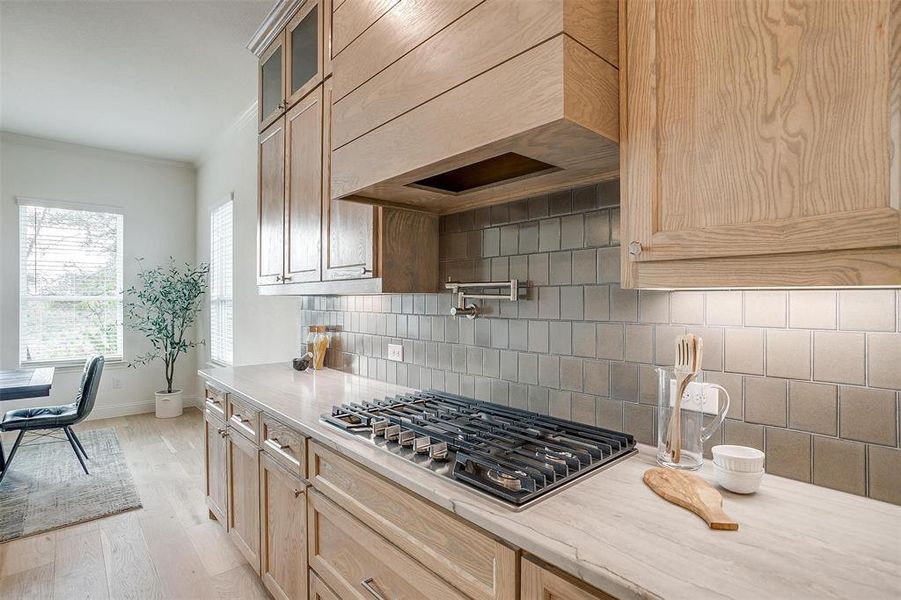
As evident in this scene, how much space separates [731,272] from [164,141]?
538cm

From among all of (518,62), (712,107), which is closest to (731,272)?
(712,107)

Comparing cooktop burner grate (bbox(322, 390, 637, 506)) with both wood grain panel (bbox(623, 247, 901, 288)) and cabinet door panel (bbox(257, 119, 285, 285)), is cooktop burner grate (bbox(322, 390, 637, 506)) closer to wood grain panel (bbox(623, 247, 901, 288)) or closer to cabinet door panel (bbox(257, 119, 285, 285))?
wood grain panel (bbox(623, 247, 901, 288))

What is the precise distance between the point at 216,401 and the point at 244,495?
0.57 m

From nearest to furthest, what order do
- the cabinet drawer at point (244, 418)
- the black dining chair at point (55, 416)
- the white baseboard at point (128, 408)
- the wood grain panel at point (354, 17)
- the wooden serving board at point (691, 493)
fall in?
1. the wooden serving board at point (691, 493)
2. the wood grain panel at point (354, 17)
3. the cabinet drawer at point (244, 418)
4. the black dining chair at point (55, 416)
5. the white baseboard at point (128, 408)

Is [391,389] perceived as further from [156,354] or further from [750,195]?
[156,354]

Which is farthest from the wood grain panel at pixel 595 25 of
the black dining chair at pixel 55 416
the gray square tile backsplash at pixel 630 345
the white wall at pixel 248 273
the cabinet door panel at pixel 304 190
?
the black dining chair at pixel 55 416

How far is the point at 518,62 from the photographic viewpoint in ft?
3.45

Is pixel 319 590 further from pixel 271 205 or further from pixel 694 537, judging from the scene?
pixel 271 205

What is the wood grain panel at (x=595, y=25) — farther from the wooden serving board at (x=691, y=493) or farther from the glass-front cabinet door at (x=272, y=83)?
the glass-front cabinet door at (x=272, y=83)

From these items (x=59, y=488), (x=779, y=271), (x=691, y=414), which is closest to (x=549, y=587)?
(x=691, y=414)

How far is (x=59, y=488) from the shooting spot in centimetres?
320

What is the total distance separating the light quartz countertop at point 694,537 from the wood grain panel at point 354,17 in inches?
55.1

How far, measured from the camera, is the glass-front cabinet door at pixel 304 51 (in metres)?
2.16

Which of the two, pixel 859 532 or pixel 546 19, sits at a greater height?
pixel 546 19
